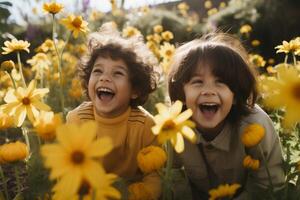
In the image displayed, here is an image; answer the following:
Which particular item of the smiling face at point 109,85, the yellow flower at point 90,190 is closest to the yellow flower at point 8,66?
the smiling face at point 109,85

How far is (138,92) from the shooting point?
77.3 inches

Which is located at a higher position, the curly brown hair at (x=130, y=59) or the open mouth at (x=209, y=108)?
Result: the curly brown hair at (x=130, y=59)

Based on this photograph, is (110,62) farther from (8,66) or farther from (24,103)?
(24,103)

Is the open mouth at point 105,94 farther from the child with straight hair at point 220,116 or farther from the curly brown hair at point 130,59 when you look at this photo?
the child with straight hair at point 220,116

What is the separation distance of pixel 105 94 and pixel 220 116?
0.45m

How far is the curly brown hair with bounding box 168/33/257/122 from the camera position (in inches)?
65.5

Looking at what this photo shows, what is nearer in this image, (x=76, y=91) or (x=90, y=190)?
(x=90, y=190)

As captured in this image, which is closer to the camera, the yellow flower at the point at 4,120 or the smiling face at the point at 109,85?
the yellow flower at the point at 4,120

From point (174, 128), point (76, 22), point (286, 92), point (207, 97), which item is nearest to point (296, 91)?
point (286, 92)

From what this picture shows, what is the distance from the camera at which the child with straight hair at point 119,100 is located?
69.9 inches

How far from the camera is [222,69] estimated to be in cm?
165

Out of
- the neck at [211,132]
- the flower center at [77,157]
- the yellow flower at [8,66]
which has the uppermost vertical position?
the yellow flower at [8,66]

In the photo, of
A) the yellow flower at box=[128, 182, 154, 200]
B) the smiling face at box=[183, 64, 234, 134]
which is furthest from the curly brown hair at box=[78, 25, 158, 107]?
the yellow flower at box=[128, 182, 154, 200]

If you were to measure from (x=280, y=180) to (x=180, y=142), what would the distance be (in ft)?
2.31
